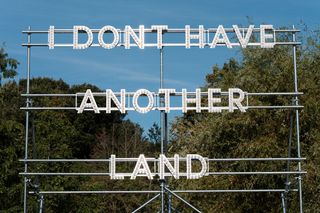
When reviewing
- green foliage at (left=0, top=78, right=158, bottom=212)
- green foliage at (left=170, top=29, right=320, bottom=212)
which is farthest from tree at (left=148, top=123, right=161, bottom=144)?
green foliage at (left=170, top=29, right=320, bottom=212)

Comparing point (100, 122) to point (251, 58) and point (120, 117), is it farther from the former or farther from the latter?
point (251, 58)

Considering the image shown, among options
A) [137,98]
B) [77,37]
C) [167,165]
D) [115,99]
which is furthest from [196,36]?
[167,165]

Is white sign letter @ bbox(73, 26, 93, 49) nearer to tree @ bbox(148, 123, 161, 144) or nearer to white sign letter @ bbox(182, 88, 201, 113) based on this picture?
white sign letter @ bbox(182, 88, 201, 113)

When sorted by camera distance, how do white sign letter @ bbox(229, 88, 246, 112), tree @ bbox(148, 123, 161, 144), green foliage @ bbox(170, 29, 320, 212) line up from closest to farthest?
white sign letter @ bbox(229, 88, 246, 112) → green foliage @ bbox(170, 29, 320, 212) → tree @ bbox(148, 123, 161, 144)

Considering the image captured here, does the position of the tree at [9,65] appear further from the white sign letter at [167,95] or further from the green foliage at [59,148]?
the white sign letter at [167,95]

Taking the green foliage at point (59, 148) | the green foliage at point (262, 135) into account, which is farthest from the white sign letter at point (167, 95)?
the green foliage at point (262, 135)

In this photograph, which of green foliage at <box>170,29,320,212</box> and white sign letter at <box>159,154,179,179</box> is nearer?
white sign letter at <box>159,154,179,179</box>

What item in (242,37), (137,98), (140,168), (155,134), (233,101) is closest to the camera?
(140,168)

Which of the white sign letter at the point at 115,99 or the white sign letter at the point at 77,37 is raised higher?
the white sign letter at the point at 77,37

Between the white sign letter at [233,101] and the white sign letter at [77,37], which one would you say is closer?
the white sign letter at [233,101]

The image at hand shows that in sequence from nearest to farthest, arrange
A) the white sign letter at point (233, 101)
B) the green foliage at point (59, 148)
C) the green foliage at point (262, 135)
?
1. the white sign letter at point (233, 101)
2. the green foliage at point (262, 135)
3. the green foliage at point (59, 148)

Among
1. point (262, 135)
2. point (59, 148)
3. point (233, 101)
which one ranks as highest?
point (233, 101)

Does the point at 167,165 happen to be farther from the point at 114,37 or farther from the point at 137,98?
the point at 114,37

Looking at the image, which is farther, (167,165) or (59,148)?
(59,148)
